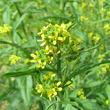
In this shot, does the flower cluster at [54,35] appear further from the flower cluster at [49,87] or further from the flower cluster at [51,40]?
the flower cluster at [49,87]

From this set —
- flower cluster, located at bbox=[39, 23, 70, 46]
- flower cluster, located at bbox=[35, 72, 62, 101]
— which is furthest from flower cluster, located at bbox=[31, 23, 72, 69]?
flower cluster, located at bbox=[35, 72, 62, 101]

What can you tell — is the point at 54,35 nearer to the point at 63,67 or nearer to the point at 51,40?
the point at 51,40

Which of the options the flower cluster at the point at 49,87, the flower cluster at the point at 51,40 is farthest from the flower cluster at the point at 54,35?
the flower cluster at the point at 49,87

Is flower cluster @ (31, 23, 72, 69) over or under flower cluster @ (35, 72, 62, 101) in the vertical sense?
over

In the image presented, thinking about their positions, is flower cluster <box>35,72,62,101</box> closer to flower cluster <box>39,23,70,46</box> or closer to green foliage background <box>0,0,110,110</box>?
green foliage background <box>0,0,110,110</box>

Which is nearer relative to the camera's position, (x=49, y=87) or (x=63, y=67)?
(x=49, y=87)

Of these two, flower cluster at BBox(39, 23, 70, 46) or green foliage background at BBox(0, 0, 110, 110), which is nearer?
flower cluster at BBox(39, 23, 70, 46)

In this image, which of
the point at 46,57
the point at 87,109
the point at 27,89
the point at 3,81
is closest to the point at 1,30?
the point at 27,89

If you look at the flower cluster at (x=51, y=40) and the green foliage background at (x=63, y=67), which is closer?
the flower cluster at (x=51, y=40)

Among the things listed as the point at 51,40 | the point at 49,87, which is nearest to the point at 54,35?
the point at 51,40

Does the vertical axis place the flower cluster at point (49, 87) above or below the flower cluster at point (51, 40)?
below

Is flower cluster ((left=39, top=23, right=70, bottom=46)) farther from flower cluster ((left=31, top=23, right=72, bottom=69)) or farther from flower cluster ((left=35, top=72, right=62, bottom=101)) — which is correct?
flower cluster ((left=35, top=72, right=62, bottom=101))

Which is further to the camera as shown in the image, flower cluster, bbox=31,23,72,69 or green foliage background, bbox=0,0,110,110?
green foliage background, bbox=0,0,110,110
